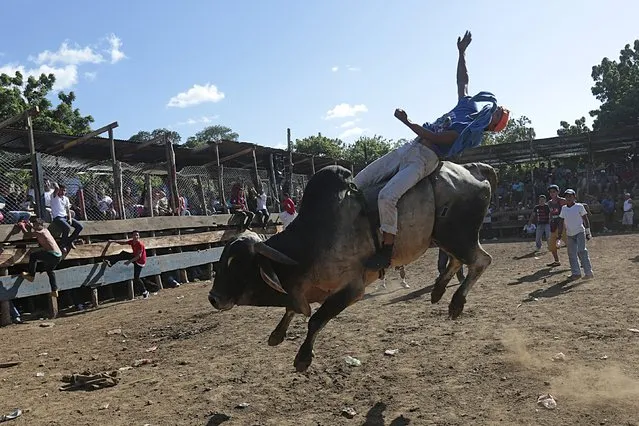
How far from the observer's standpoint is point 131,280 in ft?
50.0

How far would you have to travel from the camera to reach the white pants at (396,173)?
537 cm

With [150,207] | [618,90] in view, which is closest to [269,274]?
[150,207]

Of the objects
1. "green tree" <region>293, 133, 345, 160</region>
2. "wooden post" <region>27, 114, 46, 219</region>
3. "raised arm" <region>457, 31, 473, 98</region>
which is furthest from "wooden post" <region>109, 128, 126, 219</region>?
"green tree" <region>293, 133, 345, 160</region>

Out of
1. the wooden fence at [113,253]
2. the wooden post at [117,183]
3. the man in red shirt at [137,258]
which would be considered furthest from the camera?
the wooden post at [117,183]

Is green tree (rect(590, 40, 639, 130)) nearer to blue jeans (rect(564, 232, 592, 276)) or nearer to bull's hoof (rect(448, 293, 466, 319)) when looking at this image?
blue jeans (rect(564, 232, 592, 276))

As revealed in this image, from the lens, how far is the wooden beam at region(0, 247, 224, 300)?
12.0 meters

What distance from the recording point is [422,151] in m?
5.77

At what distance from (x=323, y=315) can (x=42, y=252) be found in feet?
32.0

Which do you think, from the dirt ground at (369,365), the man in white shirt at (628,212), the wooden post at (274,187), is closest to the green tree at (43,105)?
the wooden post at (274,187)

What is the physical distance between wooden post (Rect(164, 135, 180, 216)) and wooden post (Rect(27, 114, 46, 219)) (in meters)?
5.48

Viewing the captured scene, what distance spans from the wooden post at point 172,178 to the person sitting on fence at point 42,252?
600 cm

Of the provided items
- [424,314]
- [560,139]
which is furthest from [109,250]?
[560,139]

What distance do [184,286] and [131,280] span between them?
7.05ft

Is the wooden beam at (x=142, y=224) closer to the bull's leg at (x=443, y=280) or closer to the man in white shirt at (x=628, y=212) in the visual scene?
the bull's leg at (x=443, y=280)
